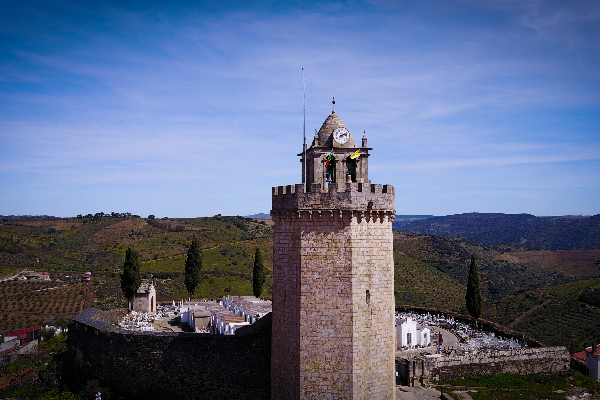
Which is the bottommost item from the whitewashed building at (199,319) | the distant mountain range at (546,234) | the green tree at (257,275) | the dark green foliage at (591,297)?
the dark green foliage at (591,297)

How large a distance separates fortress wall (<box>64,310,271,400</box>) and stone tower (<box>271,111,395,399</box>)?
9.18 ft

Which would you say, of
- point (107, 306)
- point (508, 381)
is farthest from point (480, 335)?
point (107, 306)

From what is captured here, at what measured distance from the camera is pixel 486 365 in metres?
24.0

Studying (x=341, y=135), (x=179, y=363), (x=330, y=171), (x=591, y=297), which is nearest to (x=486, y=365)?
(x=330, y=171)

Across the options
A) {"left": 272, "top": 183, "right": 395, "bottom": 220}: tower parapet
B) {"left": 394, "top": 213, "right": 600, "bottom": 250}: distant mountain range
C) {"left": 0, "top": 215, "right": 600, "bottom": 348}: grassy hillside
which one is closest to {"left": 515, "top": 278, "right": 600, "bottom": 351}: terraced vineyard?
{"left": 0, "top": 215, "right": 600, "bottom": 348}: grassy hillside

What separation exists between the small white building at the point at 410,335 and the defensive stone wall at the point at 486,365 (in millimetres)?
4116

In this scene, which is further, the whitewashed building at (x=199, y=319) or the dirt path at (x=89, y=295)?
the dirt path at (x=89, y=295)

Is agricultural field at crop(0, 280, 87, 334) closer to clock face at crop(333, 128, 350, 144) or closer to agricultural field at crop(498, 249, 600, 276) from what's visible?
clock face at crop(333, 128, 350, 144)

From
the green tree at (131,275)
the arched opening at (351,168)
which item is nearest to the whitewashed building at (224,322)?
the green tree at (131,275)

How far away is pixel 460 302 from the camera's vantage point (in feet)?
167

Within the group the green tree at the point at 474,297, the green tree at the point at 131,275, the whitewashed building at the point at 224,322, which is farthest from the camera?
the green tree at the point at 131,275

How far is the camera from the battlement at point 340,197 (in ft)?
40.2

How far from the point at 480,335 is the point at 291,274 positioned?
23.3 meters

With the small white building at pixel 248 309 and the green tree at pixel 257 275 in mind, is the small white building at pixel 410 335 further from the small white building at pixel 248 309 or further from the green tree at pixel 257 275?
the green tree at pixel 257 275
